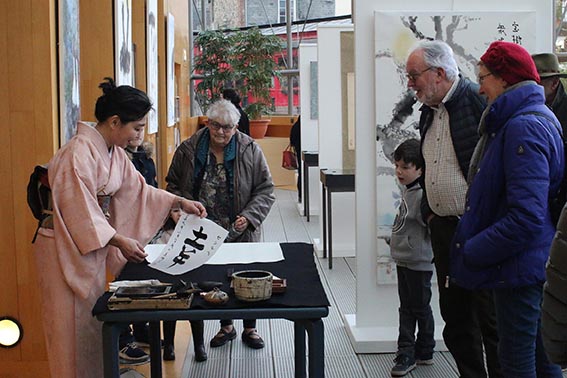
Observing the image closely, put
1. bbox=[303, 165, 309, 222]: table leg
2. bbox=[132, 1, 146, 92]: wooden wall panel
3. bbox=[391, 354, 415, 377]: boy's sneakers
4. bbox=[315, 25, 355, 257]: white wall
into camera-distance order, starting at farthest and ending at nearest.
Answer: bbox=[303, 165, 309, 222]: table leg → bbox=[315, 25, 355, 257]: white wall → bbox=[132, 1, 146, 92]: wooden wall panel → bbox=[391, 354, 415, 377]: boy's sneakers

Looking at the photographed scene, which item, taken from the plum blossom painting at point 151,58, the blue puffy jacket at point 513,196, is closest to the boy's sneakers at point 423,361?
the blue puffy jacket at point 513,196

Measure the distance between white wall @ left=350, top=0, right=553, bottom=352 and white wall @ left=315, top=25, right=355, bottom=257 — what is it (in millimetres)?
2852

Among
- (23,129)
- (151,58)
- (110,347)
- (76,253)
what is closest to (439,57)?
(76,253)

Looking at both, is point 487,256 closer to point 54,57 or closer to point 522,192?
point 522,192

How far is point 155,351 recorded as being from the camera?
3.80 meters

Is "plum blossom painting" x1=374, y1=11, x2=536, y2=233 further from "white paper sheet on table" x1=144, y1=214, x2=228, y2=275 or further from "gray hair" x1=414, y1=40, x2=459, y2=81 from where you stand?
"white paper sheet on table" x1=144, y1=214, x2=228, y2=275

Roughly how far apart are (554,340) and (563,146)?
1.08m

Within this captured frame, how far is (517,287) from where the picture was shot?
9.27ft

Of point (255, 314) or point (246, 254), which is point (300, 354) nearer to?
point (246, 254)

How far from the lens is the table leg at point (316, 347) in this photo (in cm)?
275

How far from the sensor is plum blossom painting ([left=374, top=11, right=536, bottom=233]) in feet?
15.2

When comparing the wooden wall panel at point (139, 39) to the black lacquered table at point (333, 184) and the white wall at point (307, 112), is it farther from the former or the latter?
the white wall at point (307, 112)

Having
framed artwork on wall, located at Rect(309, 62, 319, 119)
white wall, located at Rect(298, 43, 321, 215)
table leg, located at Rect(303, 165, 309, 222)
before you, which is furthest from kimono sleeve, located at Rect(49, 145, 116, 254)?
framed artwork on wall, located at Rect(309, 62, 319, 119)

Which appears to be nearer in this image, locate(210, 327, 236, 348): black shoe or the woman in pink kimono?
the woman in pink kimono
